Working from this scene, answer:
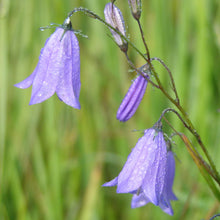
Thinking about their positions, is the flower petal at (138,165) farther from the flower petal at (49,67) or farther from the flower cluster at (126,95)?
the flower petal at (49,67)

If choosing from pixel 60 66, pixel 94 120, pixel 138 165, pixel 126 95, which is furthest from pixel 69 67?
→ pixel 94 120

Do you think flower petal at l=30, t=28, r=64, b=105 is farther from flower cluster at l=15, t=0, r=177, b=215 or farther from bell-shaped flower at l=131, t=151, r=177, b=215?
bell-shaped flower at l=131, t=151, r=177, b=215

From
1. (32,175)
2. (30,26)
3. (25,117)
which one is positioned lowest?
(32,175)

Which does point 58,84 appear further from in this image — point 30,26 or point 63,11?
point 30,26

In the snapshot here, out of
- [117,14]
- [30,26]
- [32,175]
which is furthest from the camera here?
[30,26]

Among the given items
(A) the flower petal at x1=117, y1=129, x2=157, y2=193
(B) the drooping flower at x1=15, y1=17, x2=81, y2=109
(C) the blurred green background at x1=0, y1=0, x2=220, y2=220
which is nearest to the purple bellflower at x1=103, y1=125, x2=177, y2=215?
(A) the flower petal at x1=117, y1=129, x2=157, y2=193

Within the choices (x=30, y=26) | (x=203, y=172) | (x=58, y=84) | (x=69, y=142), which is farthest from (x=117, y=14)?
(x=30, y=26)

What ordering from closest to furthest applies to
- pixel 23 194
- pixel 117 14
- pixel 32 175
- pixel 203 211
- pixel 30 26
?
pixel 117 14
pixel 203 211
pixel 23 194
pixel 32 175
pixel 30 26
